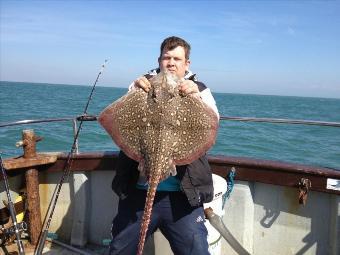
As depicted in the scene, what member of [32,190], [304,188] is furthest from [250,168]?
[32,190]

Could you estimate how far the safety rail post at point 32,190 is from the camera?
13.8 feet

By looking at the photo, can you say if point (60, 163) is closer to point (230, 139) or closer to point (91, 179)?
point (91, 179)

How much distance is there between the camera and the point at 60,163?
4414 millimetres

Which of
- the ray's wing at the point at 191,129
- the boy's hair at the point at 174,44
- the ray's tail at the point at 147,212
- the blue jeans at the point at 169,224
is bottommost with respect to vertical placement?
the blue jeans at the point at 169,224

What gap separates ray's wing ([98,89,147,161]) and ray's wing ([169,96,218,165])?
0.82 feet

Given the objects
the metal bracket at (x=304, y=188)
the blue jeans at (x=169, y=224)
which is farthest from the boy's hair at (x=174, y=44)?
the metal bracket at (x=304, y=188)

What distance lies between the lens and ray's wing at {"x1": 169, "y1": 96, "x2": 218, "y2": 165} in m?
2.49

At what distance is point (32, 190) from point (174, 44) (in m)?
2.57

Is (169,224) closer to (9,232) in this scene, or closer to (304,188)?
(304,188)

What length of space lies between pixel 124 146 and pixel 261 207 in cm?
221

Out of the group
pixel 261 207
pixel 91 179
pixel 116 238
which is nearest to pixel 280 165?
pixel 261 207

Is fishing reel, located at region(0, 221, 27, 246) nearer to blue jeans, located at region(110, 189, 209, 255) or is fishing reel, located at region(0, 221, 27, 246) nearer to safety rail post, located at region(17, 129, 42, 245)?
safety rail post, located at region(17, 129, 42, 245)

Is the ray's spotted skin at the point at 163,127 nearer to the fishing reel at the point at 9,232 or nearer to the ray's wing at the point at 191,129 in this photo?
the ray's wing at the point at 191,129

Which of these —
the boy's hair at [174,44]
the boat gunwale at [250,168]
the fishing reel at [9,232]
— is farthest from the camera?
the boat gunwale at [250,168]
